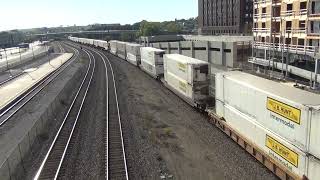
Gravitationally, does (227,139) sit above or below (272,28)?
below

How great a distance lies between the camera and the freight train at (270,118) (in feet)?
49.5

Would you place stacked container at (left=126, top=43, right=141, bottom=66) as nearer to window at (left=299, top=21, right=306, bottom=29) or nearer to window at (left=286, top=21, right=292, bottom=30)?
window at (left=286, top=21, right=292, bottom=30)

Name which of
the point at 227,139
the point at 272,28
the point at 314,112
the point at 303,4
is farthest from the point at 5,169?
the point at 272,28

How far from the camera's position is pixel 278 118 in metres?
17.2

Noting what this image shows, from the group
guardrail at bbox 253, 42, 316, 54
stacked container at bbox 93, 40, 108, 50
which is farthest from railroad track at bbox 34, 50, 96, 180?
stacked container at bbox 93, 40, 108, 50

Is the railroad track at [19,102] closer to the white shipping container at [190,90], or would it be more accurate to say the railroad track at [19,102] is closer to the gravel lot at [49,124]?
the gravel lot at [49,124]

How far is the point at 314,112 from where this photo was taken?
14414mm

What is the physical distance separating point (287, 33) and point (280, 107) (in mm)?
38394

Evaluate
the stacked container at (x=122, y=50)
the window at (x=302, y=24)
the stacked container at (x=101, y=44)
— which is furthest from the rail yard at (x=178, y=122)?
the stacked container at (x=101, y=44)

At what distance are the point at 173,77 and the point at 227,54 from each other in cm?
3167

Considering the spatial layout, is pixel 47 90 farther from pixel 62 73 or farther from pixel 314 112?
pixel 314 112

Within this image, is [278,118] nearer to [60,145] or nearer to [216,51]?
[60,145]

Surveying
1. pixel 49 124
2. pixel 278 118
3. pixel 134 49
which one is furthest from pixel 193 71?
pixel 134 49

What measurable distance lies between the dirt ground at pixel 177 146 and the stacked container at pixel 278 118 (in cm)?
150
